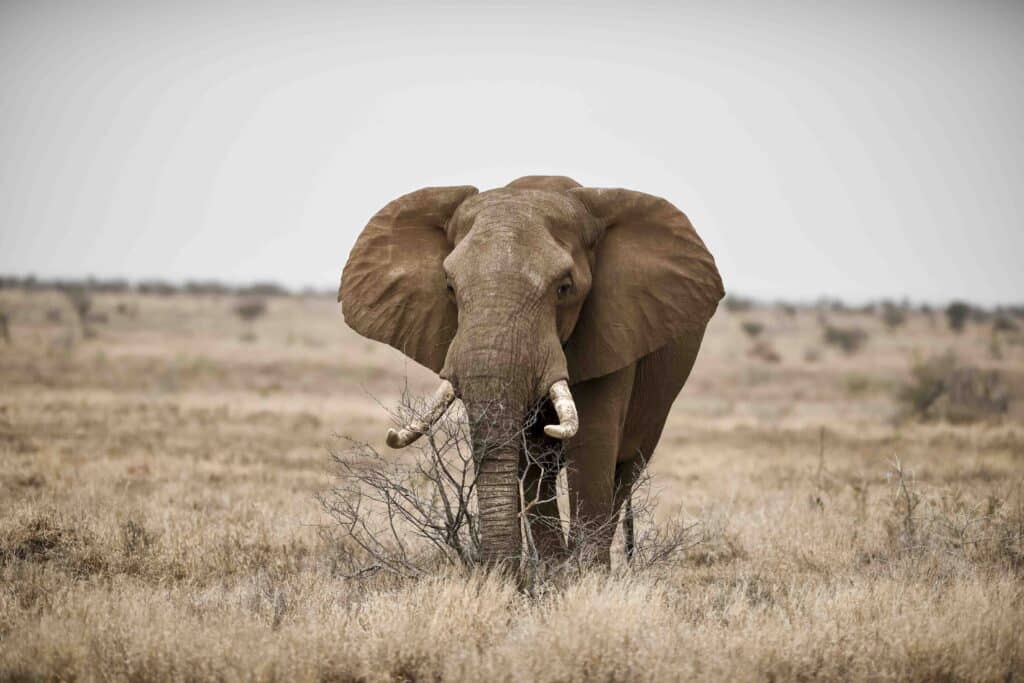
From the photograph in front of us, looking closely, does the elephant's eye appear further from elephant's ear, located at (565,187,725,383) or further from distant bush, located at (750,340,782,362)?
distant bush, located at (750,340,782,362)

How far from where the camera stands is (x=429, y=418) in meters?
6.78

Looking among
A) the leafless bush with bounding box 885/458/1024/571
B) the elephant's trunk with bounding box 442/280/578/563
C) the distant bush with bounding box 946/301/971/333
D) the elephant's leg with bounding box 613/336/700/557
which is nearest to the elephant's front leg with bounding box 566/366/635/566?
the elephant's trunk with bounding box 442/280/578/563

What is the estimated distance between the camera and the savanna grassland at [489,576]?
603cm

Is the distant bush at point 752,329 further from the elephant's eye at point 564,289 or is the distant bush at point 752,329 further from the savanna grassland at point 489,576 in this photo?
the elephant's eye at point 564,289

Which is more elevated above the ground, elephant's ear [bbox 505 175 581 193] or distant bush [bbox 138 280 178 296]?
distant bush [bbox 138 280 178 296]

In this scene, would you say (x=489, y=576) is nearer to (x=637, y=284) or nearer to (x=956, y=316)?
(x=637, y=284)

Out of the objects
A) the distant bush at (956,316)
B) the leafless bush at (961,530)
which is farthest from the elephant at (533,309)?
the distant bush at (956,316)

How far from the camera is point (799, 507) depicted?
11977 mm

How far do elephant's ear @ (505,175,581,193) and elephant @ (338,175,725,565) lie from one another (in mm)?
17

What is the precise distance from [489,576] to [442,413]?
103 cm

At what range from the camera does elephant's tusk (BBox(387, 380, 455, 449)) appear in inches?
264

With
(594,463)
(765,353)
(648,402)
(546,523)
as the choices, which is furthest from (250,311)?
(594,463)

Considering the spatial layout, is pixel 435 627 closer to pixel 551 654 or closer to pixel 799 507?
pixel 551 654

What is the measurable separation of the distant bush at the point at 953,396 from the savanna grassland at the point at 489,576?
461 mm
